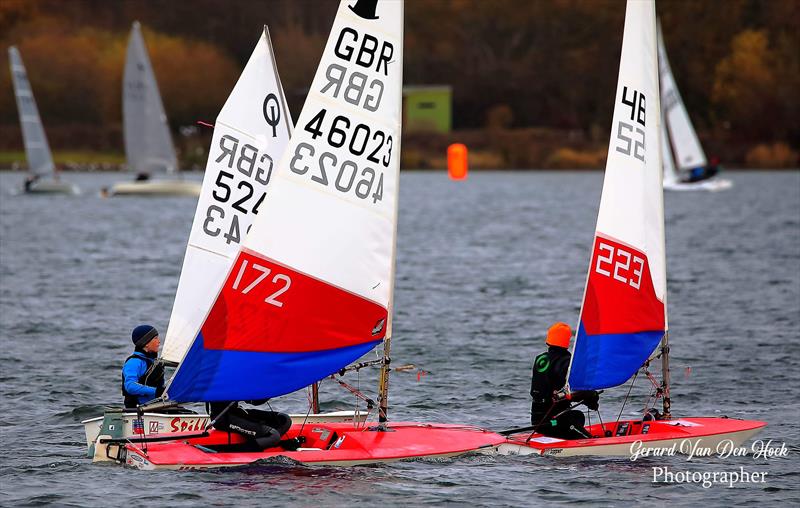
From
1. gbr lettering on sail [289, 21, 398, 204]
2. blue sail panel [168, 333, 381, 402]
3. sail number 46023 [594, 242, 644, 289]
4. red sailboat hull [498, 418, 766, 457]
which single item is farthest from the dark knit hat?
sail number 46023 [594, 242, 644, 289]

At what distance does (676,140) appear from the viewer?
77.0m

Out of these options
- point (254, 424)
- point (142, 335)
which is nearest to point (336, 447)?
point (254, 424)

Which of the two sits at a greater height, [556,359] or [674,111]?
[674,111]

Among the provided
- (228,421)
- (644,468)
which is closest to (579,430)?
(644,468)

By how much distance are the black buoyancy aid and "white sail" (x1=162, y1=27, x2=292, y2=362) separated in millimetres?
4733

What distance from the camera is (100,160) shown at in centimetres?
10250

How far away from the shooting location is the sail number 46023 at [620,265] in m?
Result: 16.7

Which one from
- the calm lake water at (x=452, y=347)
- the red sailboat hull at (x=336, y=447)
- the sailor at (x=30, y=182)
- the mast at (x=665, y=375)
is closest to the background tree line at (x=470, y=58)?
the sailor at (x=30, y=182)

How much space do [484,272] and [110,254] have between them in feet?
44.2

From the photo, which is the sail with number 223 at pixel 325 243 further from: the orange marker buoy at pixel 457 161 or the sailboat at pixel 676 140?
the orange marker buoy at pixel 457 161

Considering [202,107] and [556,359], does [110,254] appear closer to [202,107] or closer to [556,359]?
[556,359]

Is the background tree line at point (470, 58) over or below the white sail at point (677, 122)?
over

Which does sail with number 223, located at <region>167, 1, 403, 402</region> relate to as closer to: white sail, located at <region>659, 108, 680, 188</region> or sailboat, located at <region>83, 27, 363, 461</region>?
sailboat, located at <region>83, 27, 363, 461</region>

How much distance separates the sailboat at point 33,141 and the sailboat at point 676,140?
32083 millimetres
